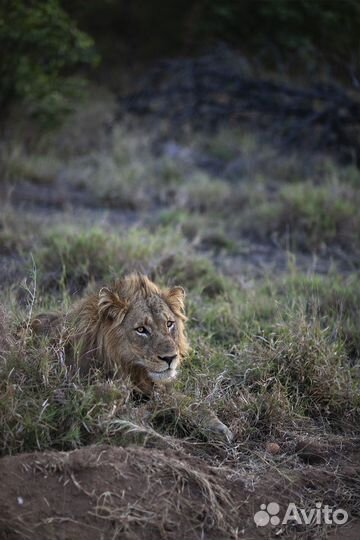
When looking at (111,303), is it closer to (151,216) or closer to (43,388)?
(43,388)

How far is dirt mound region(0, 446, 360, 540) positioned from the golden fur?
65 centimetres

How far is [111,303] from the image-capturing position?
4668mm

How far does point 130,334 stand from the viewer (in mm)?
4609

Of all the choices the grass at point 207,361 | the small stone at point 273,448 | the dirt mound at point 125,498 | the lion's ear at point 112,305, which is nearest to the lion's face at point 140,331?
the lion's ear at point 112,305

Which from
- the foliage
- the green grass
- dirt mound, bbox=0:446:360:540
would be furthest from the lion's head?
Result: the foliage

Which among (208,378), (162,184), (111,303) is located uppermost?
(111,303)

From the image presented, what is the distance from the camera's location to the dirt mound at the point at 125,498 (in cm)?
352

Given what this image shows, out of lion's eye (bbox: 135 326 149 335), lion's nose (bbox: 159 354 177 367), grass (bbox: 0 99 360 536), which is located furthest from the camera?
lion's eye (bbox: 135 326 149 335)

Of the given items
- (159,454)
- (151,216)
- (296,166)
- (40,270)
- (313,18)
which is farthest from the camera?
(313,18)

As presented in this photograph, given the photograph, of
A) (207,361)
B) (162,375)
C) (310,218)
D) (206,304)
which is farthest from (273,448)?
(310,218)

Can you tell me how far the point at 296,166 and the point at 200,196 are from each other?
2.00 metres

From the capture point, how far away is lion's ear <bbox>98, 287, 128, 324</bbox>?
4.64 m

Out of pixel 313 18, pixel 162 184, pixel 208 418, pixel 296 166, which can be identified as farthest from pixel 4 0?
pixel 208 418

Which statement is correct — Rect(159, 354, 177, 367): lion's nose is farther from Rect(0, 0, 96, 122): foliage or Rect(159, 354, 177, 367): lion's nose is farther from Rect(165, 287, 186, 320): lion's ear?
Rect(0, 0, 96, 122): foliage
